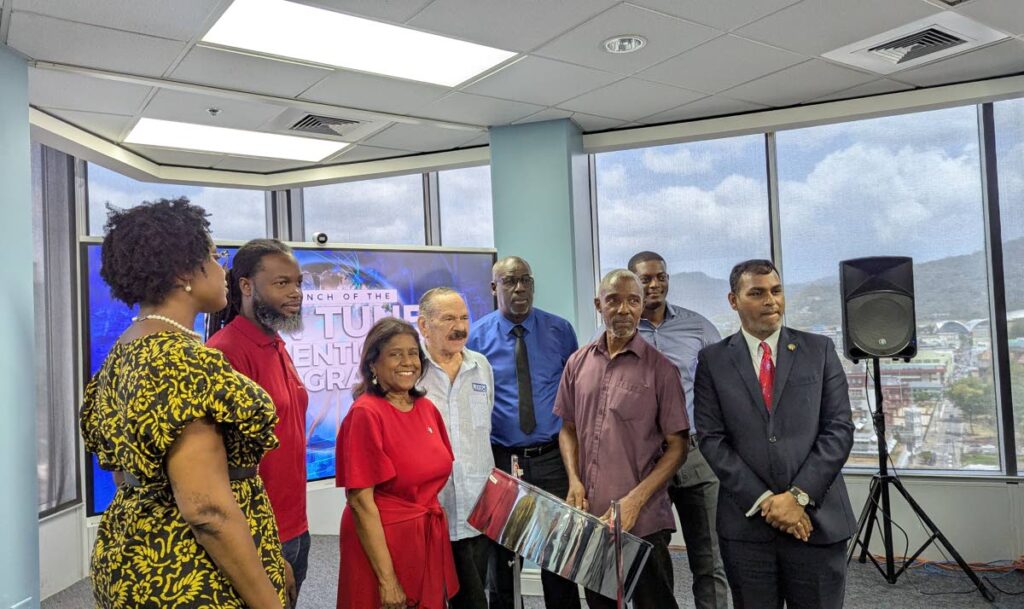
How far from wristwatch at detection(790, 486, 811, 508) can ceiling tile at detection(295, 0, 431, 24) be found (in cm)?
221

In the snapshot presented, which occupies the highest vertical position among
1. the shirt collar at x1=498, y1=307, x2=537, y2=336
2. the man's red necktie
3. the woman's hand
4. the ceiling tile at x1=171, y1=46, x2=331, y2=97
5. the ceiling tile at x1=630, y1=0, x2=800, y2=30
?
the ceiling tile at x1=171, y1=46, x2=331, y2=97

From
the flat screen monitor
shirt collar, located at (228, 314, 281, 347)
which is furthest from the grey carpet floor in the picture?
shirt collar, located at (228, 314, 281, 347)

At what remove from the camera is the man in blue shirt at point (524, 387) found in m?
2.76

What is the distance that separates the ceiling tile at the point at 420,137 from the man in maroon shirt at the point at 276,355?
2521 mm

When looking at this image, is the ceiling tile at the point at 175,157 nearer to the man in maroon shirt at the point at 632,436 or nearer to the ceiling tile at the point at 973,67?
the man in maroon shirt at the point at 632,436

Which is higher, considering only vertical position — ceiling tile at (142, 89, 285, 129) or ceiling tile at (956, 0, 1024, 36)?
ceiling tile at (142, 89, 285, 129)

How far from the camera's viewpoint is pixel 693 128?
15.1ft

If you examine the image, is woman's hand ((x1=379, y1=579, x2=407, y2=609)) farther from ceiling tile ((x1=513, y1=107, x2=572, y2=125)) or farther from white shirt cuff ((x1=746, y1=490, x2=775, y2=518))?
ceiling tile ((x1=513, y1=107, x2=572, y2=125))

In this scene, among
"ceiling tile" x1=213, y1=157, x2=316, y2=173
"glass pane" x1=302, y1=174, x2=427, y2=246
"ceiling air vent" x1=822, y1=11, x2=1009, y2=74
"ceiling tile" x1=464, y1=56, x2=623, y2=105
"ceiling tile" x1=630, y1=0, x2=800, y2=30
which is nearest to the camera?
"ceiling tile" x1=630, y1=0, x2=800, y2=30

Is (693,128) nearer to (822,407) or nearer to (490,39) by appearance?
(490,39)

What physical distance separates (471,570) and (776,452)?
3.53 ft

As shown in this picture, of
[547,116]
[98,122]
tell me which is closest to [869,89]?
[547,116]

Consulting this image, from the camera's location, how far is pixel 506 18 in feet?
9.69

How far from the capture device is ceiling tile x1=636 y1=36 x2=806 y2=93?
3.38 meters
